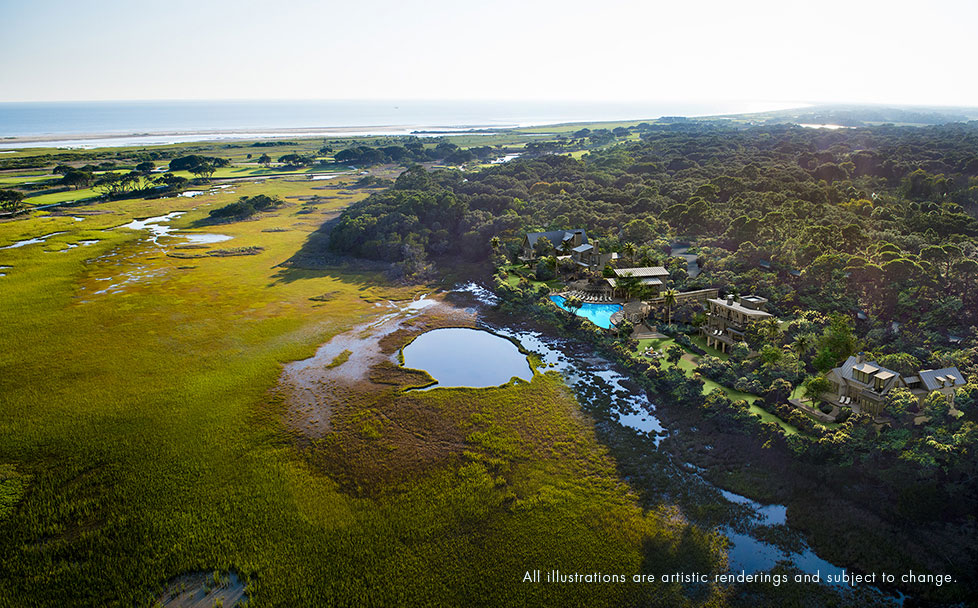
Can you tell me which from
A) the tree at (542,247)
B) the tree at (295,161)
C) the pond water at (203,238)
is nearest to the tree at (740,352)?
the tree at (542,247)

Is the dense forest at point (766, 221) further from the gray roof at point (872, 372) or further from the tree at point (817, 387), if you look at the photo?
the tree at point (817, 387)

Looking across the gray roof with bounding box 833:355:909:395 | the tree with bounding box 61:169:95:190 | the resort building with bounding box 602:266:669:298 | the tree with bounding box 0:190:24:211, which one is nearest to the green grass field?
the gray roof with bounding box 833:355:909:395

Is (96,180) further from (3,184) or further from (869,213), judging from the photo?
(869,213)

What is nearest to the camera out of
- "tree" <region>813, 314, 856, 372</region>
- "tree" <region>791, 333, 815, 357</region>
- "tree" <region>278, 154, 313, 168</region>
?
"tree" <region>813, 314, 856, 372</region>

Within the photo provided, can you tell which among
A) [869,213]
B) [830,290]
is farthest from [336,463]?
[869,213]

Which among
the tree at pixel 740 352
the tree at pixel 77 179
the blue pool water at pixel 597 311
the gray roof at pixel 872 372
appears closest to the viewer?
the gray roof at pixel 872 372

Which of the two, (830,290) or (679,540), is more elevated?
(830,290)

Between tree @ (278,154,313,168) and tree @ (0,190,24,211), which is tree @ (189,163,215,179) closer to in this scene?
tree @ (278,154,313,168)
